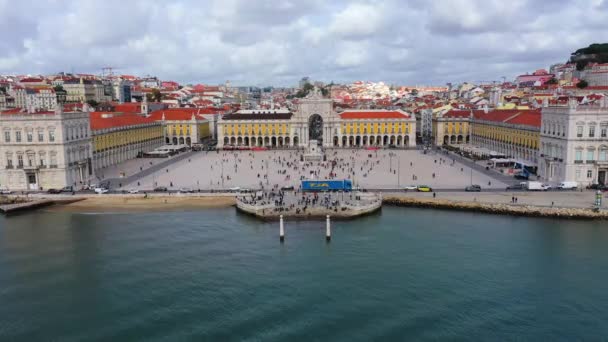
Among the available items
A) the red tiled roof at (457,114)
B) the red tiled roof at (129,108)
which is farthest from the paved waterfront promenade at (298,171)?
the red tiled roof at (129,108)

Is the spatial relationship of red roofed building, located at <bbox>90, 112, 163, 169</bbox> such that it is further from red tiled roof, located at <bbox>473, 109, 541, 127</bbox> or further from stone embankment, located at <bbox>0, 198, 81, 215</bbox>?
red tiled roof, located at <bbox>473, 109, 541, 127</bbox>

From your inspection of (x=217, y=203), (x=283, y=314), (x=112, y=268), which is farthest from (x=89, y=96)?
(x=283, y=314)

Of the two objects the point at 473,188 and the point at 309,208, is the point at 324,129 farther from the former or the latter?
the point at 309,208

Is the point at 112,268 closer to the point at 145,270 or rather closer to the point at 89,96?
the point at 145,270

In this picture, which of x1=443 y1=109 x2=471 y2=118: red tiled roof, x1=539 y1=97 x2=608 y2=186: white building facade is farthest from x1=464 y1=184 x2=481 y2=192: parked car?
x1=443 y1=109 x2=471 y2=118: red tiled roof

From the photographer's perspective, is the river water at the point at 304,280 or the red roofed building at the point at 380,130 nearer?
the river water at the point at 304,280

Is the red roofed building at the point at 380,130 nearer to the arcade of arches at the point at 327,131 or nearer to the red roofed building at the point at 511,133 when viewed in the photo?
the arcade of arches at the point at 327,131
